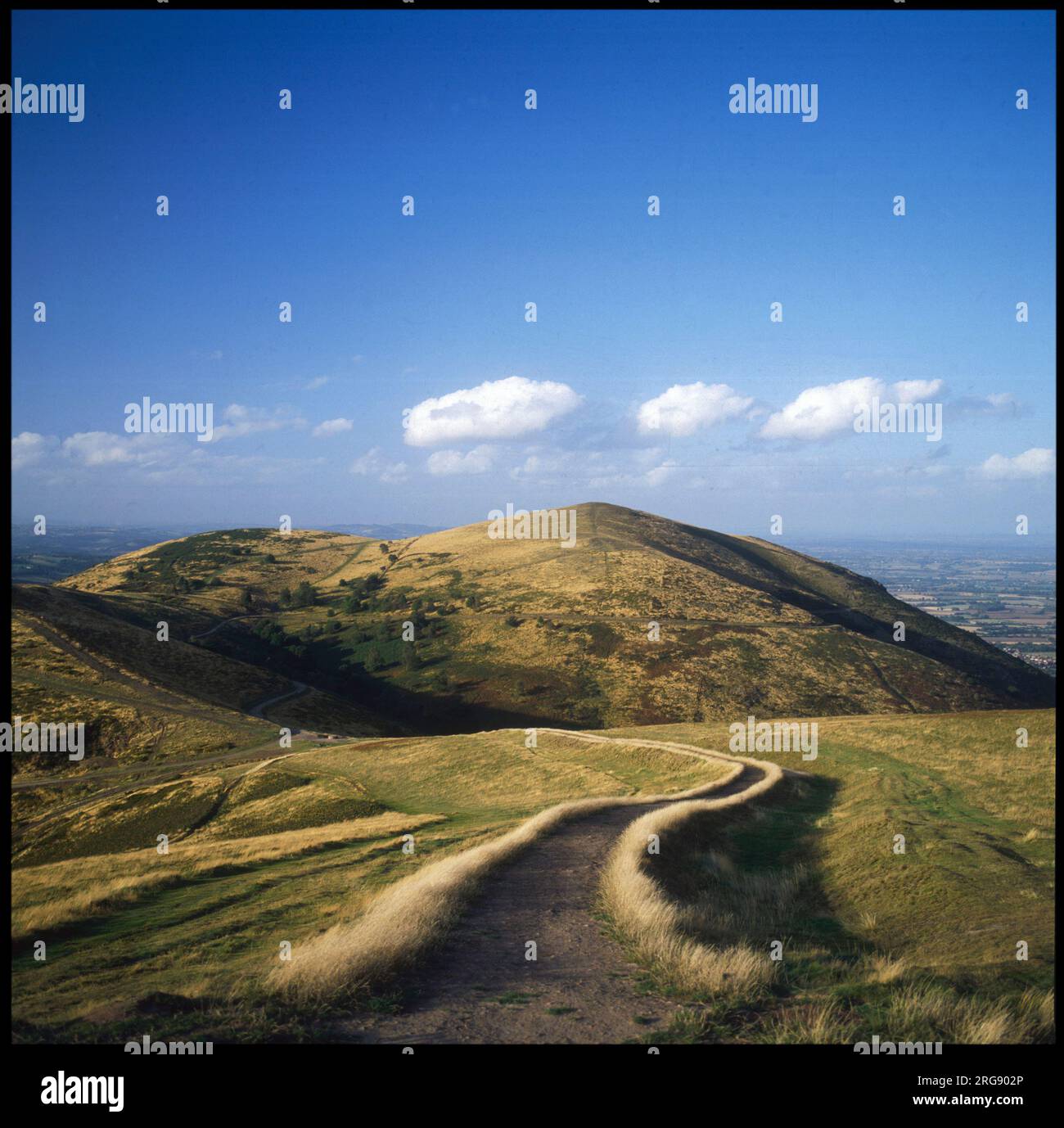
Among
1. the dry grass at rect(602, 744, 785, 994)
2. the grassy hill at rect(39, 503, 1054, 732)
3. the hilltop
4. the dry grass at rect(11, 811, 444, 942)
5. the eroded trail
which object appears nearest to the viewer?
the eroded trail

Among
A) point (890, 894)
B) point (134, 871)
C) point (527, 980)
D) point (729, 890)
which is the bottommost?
point (134, 871)

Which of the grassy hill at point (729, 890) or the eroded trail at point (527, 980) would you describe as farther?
the grassy hill at point (729, 890)

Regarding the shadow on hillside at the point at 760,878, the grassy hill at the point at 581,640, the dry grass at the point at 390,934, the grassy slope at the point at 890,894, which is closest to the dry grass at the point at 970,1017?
the grassy slope at the point at 890,894

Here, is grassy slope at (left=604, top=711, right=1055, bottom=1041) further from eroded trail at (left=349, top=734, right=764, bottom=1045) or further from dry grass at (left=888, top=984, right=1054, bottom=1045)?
eroded trail at (left=349, top=734, right=764, bottom=1045)

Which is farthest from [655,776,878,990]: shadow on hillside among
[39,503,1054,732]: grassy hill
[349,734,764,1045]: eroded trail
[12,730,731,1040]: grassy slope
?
[39,503,1054,732]: grassy hill

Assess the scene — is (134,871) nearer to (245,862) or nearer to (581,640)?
(245,862)

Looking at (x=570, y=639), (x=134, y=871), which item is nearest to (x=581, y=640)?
(x=570, y=639)

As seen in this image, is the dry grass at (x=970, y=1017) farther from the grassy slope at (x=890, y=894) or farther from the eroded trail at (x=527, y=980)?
the eroded trail at (x=527, y=980)
